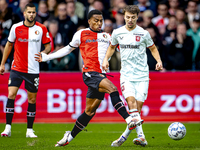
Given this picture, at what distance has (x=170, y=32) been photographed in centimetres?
1162

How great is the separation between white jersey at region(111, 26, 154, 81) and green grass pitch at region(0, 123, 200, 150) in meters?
1.25

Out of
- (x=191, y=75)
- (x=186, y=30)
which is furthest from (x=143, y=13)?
(x=191, y=75)

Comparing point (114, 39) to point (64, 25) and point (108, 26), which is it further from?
point (64, 25)

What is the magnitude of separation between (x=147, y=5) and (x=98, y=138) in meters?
6.28

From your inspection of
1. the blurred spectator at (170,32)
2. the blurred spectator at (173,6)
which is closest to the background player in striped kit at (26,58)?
the blurred spectator at (170,32)

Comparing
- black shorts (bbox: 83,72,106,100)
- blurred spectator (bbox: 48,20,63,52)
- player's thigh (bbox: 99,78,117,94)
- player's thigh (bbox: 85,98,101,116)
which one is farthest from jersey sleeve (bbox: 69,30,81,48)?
blurred spectator (bbox: 48,20,63,52)

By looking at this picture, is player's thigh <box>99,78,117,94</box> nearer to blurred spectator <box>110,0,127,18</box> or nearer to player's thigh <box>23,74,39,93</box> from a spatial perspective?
player's thigh <box>23,74,39,93</box>

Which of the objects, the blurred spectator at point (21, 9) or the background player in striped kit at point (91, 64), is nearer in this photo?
the background player in striped kit at point (91, 64)

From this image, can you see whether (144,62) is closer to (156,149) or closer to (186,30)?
(156,149)

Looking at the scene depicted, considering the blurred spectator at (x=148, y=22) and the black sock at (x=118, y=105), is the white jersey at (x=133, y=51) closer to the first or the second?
the black sock at (x=118, y=105)

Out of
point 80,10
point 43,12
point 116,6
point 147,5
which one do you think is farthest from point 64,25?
point 147,5

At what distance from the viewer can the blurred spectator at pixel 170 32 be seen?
1148 cm

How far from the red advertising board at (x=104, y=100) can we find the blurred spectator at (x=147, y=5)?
2.55 metres

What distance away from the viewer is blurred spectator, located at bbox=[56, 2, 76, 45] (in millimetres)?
11344
